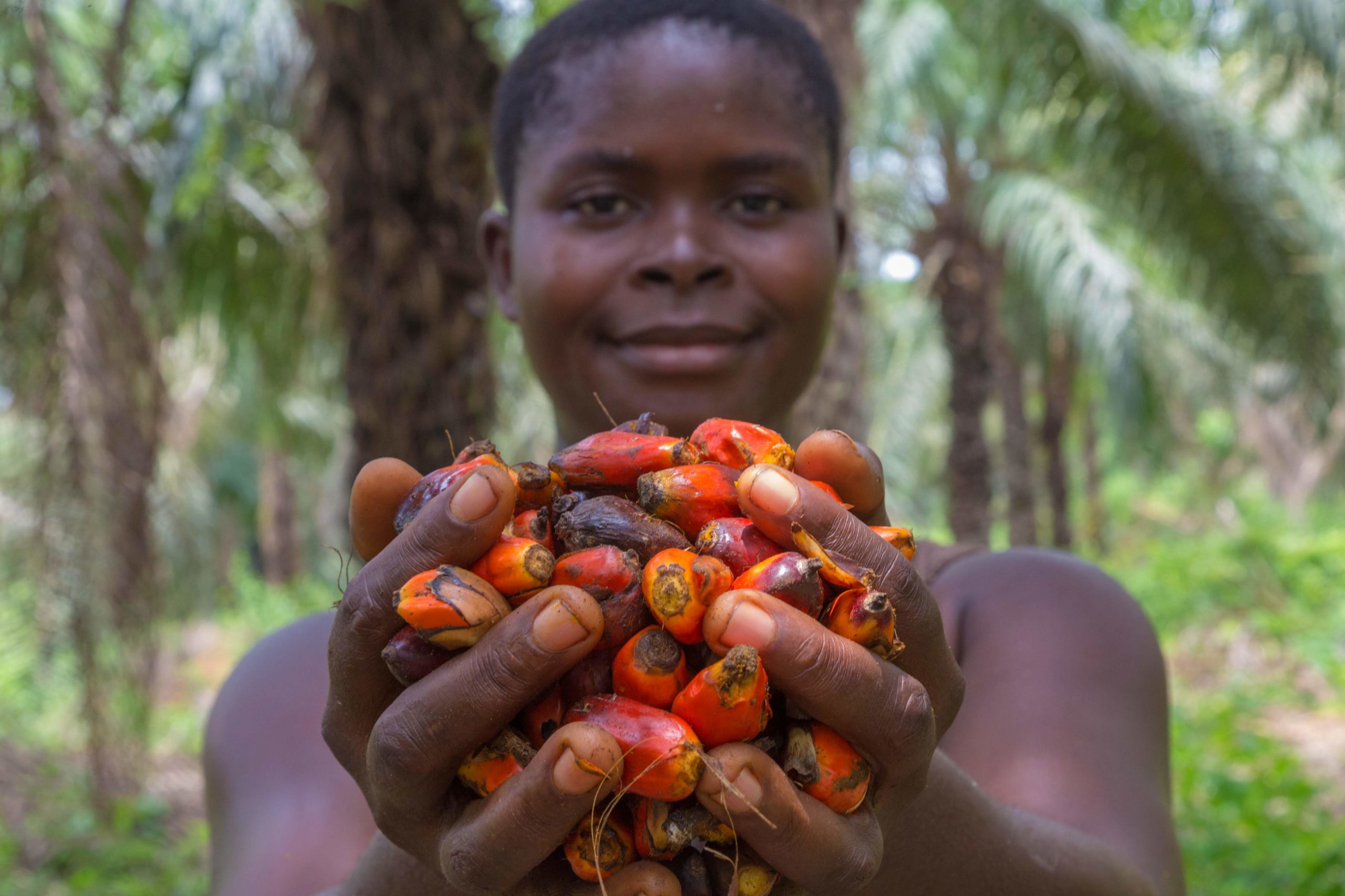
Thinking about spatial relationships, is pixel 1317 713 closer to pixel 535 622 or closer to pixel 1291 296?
pixel 1291 296

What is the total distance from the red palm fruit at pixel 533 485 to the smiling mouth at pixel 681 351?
0.57 m

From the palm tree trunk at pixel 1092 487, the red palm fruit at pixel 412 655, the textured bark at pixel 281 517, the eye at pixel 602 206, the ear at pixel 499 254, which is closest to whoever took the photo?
the red palm fruit at pixel 412 655

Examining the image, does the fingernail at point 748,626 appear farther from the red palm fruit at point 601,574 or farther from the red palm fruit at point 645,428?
the red palm fruit at point 645,428

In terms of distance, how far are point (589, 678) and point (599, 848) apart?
0.14 meters

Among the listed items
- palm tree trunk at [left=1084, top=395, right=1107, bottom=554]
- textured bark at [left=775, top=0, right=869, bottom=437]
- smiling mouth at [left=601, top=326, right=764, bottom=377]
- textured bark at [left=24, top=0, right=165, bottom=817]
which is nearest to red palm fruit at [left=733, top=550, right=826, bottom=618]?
smiling mouth at [left=601, top=326, right=764, bottom=377]

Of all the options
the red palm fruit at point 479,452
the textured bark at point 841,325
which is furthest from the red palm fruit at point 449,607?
the textured bark at point 841,325

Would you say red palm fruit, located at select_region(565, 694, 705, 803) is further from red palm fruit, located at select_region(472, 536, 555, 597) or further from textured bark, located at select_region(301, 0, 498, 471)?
textured bark, located at select_region(301, 0, 498, 471)

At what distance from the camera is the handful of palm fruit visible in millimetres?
906

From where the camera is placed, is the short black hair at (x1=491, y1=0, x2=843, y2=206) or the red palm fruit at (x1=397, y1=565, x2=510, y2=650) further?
the short black hair at (x1=491, y1=0, x2=843, y2=206)

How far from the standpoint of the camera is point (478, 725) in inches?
35.6

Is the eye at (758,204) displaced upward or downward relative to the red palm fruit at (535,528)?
upward

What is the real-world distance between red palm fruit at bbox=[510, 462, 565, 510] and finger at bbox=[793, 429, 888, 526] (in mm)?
245

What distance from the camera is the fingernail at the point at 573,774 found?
854mm

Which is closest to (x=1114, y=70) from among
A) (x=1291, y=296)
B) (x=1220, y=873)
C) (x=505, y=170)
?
(x=1291, y=296)
